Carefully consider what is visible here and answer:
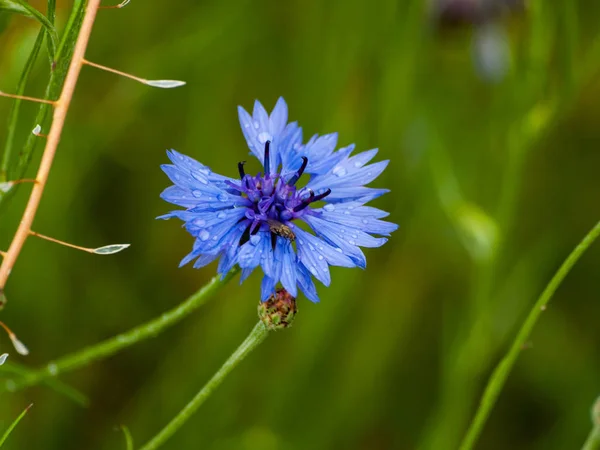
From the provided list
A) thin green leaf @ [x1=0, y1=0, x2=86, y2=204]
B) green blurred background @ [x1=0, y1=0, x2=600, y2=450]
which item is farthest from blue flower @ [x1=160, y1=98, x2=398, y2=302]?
green blurred background @ [x1=0, y1=0, x2=600, y2=450]

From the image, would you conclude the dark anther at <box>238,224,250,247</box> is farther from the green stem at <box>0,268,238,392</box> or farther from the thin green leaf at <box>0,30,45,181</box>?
the thin green leaf at <box>0,30,45,181</box>

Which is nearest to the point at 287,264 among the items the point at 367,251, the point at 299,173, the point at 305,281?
the point at 305,281

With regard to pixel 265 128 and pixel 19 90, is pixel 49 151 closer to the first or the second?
pixel 19 90

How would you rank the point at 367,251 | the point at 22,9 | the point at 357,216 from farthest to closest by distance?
the point at 367,251, the point at 357,216, the point at 22,9

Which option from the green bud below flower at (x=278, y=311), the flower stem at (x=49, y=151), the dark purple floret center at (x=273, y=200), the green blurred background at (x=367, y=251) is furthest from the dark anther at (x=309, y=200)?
the green blurred background at (x=367, y=251)

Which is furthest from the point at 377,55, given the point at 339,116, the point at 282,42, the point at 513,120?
the point at 282,42
